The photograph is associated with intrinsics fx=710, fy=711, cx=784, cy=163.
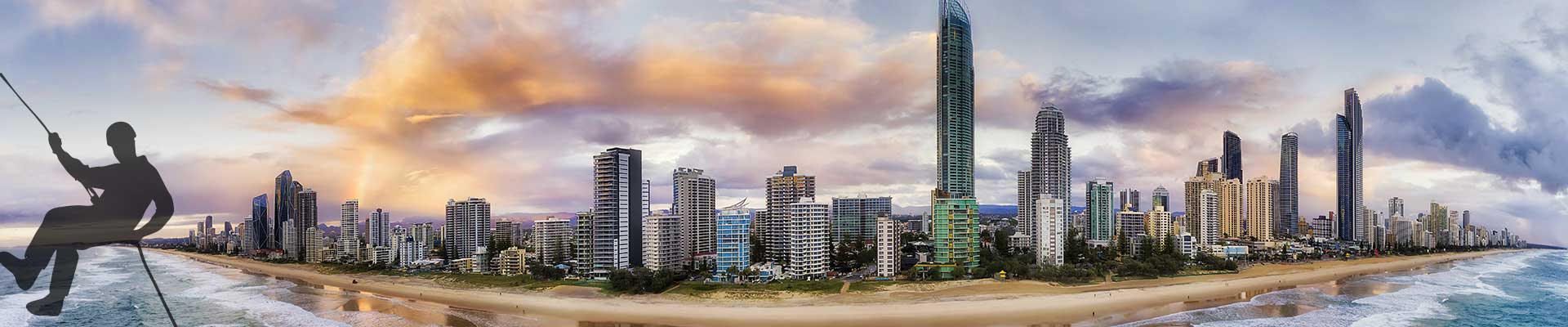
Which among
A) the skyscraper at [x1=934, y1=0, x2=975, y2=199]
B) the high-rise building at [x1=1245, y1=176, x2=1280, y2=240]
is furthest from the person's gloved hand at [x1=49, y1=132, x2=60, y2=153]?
the high-rise building at [x1=1245, y1=176, x2=1280, y2=240]

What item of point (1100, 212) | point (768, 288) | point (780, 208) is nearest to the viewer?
point (768, 288)

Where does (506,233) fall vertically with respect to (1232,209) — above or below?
below

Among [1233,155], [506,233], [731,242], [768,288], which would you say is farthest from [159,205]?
[1233,155]

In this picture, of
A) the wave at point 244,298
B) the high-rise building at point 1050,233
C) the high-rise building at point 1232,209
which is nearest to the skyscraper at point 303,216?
the wave at point 244,298

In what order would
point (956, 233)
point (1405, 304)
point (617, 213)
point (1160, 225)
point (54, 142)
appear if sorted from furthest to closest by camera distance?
point (1160, 225) → point (617, 213) → point (956, 233) → point (1405, 304) → point (54, 142)

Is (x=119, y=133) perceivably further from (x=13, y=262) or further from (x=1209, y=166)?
(x=1209, y=166)

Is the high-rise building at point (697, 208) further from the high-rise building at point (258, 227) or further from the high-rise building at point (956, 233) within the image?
the high-rise building at point (258, 227)

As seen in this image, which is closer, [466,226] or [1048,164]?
[466,226]

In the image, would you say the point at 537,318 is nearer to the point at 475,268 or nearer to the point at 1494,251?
the point at 475,268

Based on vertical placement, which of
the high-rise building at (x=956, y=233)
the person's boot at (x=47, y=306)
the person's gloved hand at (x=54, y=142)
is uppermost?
the person's gloved hand at (x=54, y=142)
